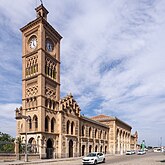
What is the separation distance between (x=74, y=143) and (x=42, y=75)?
51.2 feet

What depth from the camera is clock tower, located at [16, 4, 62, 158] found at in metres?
39.8

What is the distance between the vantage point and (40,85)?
134ft

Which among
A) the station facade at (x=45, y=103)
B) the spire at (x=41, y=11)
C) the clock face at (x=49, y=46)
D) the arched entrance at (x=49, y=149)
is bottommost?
the arched entrance at (x=49, y=149)

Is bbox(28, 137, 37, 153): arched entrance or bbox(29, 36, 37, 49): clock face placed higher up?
bbox(29, 36, 37, 49): clock face

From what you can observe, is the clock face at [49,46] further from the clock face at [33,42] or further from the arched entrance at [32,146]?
the arched entrance at [32,146]

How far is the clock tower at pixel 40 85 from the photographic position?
39.8 metres

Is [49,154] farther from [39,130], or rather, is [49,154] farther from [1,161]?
[1,161]

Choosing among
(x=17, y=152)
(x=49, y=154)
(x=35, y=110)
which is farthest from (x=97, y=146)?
(x=17, y=152)

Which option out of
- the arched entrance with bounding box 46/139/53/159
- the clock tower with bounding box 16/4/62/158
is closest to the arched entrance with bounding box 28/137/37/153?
the clock tower with bounding box 16/4/62/158

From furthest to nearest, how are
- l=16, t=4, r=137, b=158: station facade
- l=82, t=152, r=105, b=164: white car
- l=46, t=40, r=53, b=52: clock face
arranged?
l=46, t=40, r=53, b=52: clock face, l=16, t=4, r=137, b=158: station facade, l=82, t=152, r=105, b=164: white car

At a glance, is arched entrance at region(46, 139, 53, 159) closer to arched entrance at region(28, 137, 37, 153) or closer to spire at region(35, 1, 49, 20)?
arched entrance at region(28, 137, 37, 153)

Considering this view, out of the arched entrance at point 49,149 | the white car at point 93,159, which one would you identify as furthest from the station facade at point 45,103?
the white car at point 93,159

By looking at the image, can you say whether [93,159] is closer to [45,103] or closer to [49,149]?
[49,149]

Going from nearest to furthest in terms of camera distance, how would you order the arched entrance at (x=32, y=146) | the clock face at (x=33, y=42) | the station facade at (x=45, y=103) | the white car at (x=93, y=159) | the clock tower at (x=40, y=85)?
the white car at (x=93, y=159) → the arched entrance at (x=32, y=146) → the clock tower at (x=40, y=85) → the station facade at (x=45, y=103) → the clock face at (x=33, y=42)
